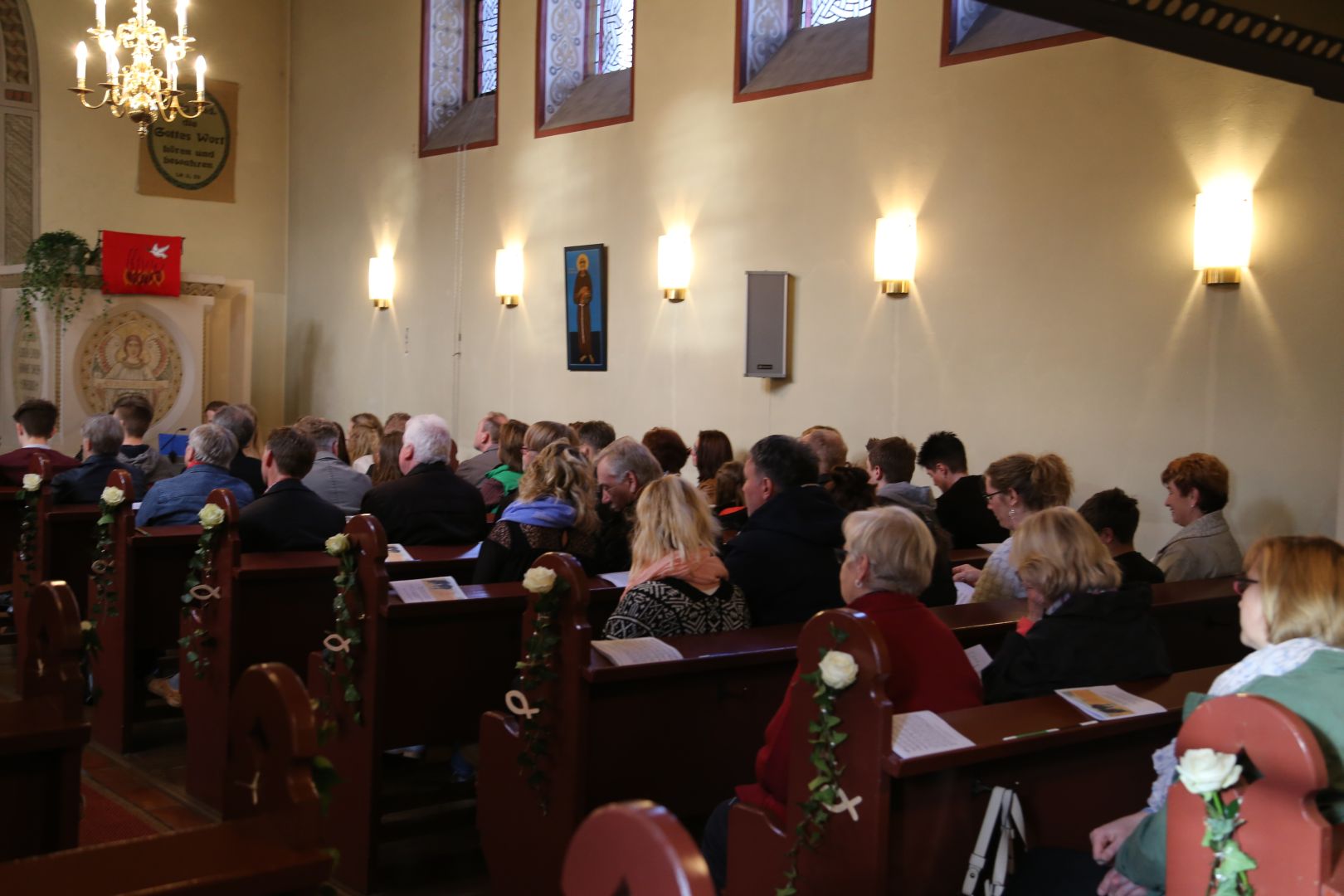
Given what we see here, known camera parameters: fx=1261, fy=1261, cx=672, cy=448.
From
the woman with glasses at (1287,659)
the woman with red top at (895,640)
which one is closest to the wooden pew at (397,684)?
the woman with red top at (895,640)

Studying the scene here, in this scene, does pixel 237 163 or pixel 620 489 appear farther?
pixel 237 163

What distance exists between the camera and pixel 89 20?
37.4 ft

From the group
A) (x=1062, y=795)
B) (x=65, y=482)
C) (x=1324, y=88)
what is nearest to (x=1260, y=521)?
(x=1324, y=88)

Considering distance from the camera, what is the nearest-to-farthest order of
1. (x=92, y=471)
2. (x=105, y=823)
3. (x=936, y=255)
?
(x=105, y=823), (x=92, y=471), (x=936, y=255)

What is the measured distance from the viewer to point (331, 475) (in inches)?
231

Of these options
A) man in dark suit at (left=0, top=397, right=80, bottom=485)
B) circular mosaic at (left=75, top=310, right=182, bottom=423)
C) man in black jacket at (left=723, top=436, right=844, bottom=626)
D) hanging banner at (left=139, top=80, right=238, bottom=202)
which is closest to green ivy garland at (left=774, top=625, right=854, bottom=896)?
man in black jacket at (left=723, top=436, right=844, bottom=626)

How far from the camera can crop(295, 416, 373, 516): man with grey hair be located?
228 inches

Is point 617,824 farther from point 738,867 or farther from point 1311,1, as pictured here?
point 1311,1

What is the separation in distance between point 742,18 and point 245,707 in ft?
23.1

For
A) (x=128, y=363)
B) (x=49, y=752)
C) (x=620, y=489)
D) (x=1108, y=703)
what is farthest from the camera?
(x=128, y=363)

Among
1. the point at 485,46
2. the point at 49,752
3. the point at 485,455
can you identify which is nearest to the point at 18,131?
the point at 485,46

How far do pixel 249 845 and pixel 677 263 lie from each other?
7.03 meters

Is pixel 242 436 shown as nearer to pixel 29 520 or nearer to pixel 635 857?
pixel 29 520

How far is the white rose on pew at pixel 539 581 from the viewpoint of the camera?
9.87ft
